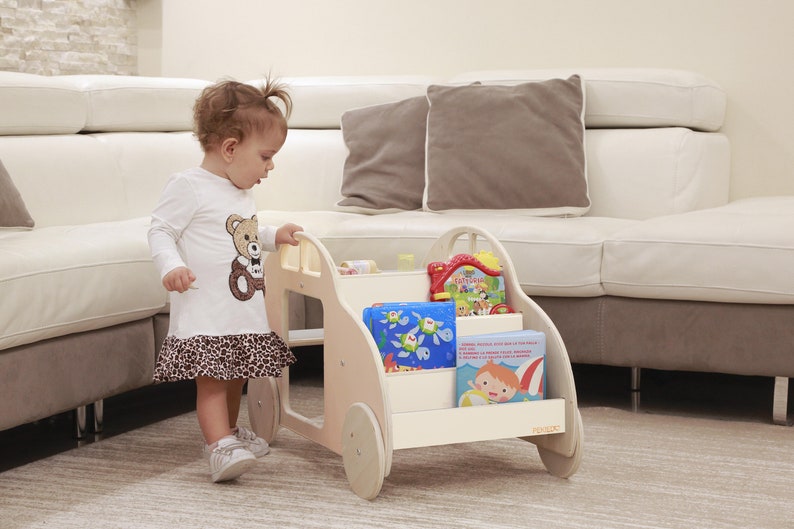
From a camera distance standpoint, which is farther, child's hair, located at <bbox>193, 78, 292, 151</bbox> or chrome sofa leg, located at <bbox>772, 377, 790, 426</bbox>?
chrome sofa leg, located at <bbox>772, 377, 790, 426</bbox>

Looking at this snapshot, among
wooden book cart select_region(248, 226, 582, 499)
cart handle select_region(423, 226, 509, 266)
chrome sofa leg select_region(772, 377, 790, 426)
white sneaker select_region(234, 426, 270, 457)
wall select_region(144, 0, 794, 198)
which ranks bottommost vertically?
white sneaker select_region(234, 426, 270, 457)

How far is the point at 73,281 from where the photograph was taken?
1924mm

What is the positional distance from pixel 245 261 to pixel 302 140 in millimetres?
1233

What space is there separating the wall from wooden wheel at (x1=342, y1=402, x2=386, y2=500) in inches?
74.4

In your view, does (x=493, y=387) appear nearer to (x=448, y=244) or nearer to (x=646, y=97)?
(x=448, y=244)

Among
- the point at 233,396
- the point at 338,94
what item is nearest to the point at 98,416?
the point at 233,396

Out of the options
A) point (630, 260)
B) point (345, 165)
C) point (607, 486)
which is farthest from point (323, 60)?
point (607, 486)

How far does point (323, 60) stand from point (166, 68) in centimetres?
67

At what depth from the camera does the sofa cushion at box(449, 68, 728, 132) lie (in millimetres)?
2855

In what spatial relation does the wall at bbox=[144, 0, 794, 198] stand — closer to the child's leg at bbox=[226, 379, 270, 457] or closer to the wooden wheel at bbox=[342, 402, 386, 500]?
the child's leg at bbox=[226, 379, 270, 457]

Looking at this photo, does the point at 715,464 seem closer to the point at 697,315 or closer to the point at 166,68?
the point at 697,315

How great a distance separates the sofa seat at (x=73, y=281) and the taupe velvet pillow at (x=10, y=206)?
0.03 metres

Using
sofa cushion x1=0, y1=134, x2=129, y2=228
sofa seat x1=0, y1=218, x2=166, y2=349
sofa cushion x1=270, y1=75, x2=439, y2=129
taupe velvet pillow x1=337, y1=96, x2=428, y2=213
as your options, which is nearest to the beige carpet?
sofa seat x1=0, y1=218, x2=166, y2=349

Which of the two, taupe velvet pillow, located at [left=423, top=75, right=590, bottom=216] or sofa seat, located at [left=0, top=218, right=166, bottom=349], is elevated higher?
taupe velvet pillow, located at [left=423, top=75, right=590, bottom=216]
